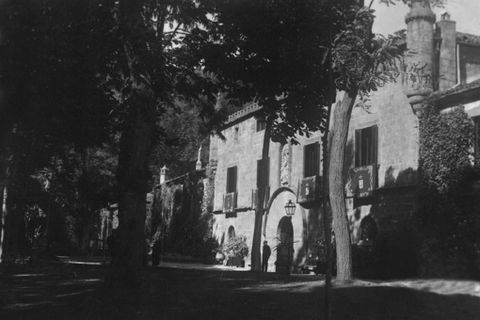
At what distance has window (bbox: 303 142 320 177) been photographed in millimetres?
26391

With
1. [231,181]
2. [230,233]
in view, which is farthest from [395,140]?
[230,233]

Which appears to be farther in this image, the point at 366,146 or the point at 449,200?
the point at 366,146

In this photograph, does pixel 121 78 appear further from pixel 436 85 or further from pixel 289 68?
pixel 436 85

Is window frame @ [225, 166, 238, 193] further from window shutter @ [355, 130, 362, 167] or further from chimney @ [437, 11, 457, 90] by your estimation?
chimney @ [437, 11, 457, 90]

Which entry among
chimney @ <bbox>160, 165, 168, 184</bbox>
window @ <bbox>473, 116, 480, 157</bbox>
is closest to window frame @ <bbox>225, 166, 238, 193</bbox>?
chimney @ <bbox>160, 165, 168, 184</bbox>

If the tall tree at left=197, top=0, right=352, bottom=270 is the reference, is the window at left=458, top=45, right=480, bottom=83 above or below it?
above

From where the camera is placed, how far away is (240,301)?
1080 centimetres

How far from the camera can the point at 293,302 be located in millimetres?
10617

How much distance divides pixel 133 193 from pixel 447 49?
44.8ft

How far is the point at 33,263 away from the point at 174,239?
16751mm

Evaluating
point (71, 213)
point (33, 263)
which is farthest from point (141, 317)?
point (71, 213)

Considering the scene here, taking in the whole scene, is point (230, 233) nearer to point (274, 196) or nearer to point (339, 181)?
point (274, 196)

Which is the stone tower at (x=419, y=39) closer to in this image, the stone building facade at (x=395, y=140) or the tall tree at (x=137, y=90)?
the stone building facade at (x=395, y=140)

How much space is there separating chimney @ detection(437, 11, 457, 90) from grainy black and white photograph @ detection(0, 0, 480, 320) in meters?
0.05
